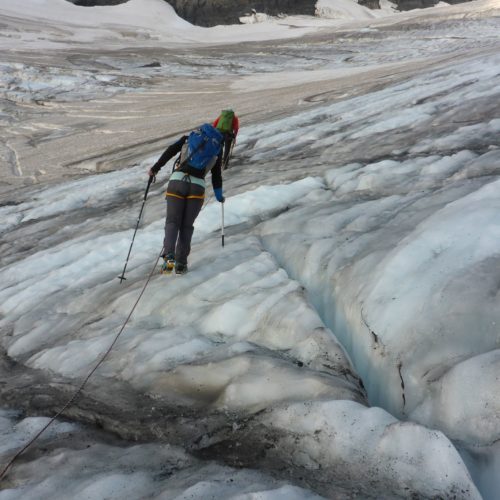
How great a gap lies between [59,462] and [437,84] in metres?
10.1

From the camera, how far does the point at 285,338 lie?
3.34 metres

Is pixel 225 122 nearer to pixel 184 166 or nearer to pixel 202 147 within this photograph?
pixel 202 147

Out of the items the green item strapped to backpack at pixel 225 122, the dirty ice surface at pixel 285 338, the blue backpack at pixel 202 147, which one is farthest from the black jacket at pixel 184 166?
the dirty ice surface at pixel 285 338

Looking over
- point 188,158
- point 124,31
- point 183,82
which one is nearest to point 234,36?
point 124,31

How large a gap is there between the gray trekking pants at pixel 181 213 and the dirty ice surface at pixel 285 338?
0.26m

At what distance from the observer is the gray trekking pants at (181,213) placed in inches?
182

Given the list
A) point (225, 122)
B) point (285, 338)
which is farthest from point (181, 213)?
point (285, 338)

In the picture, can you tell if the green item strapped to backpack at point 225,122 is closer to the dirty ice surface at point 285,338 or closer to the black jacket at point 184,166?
the black jacket at point 184,166

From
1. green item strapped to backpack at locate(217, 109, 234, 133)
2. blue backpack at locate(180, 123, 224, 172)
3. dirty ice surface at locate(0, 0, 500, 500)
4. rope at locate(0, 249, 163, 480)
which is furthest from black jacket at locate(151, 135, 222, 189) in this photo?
rope at locate(0, 249, 163, 480)

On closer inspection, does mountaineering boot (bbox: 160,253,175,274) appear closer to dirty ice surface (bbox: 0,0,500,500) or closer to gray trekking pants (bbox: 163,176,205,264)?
gray trekking pants (bbox: 163,176,205,264)

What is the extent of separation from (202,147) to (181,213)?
657 millimetres

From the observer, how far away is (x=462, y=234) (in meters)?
3.56

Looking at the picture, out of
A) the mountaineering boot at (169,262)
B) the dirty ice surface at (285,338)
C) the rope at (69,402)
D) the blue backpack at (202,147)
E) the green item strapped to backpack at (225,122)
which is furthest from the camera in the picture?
the green item strapped to backpack at (225,122)

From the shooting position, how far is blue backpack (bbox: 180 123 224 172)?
4547mm
